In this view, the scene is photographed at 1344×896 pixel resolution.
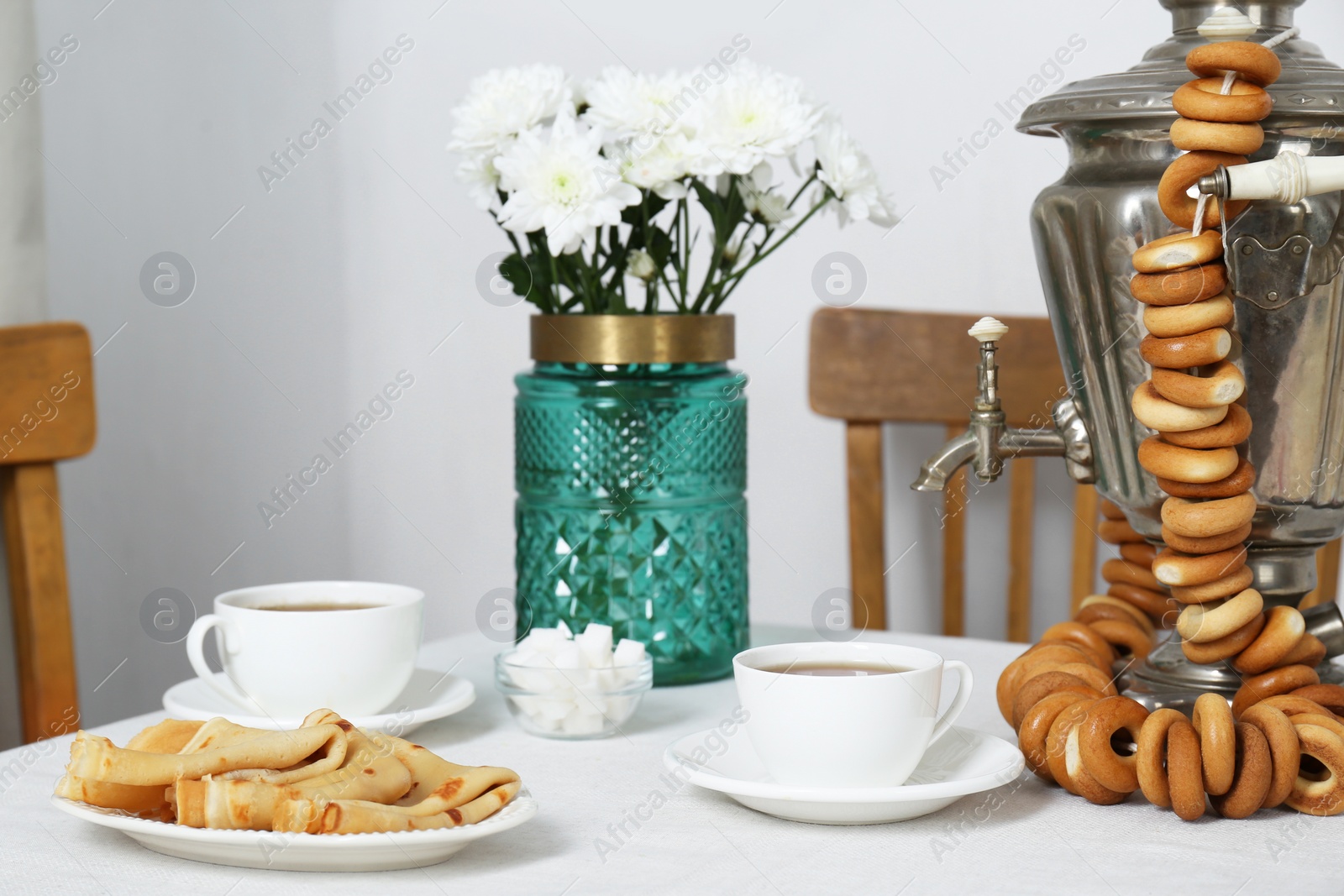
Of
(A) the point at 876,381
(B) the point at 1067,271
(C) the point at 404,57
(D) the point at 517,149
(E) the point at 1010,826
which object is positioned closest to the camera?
(E) the point at 1010,826

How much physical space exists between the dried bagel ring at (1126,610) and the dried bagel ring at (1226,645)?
120 mm

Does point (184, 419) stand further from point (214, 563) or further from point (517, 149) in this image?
point (517, 149)

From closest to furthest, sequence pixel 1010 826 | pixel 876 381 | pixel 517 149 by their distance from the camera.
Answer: pixel 1010 826
pixel 517 149
pixel 876 381

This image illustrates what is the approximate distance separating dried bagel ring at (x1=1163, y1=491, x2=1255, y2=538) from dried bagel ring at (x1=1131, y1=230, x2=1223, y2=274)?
117mm

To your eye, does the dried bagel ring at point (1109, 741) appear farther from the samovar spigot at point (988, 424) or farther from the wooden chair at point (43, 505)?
the wooden chair at point (43, 505)

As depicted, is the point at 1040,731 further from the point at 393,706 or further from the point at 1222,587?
the point at 393,706

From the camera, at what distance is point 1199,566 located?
0.68 meters

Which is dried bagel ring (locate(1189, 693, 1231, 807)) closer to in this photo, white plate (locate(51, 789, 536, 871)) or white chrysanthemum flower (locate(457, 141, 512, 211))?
white plate (locate(51, 789, 536, 871))

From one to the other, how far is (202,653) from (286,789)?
0.74 ft

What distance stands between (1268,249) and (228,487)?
1.49 m

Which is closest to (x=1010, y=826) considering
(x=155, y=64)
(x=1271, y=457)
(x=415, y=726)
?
(x=1271, y=457)

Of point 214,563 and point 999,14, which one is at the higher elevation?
point 999,14

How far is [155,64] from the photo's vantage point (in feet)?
5.83

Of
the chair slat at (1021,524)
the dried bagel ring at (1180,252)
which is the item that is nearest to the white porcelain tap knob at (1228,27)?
Answer: the dried bagel ring at (1180,252)
